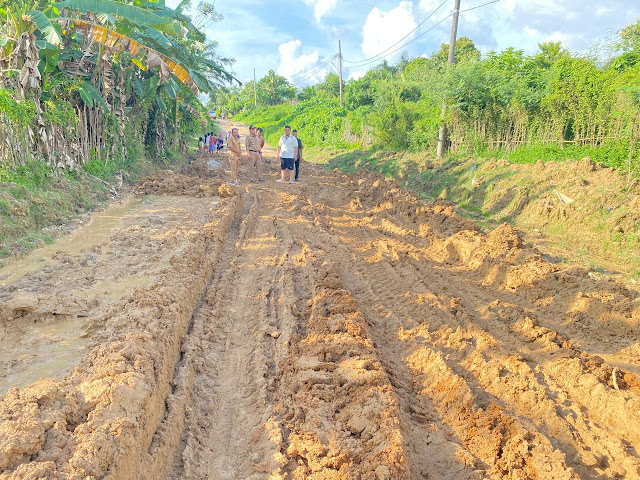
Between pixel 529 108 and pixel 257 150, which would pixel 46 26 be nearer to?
pixel 257 150

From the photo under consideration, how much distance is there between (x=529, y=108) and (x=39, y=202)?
12.9m

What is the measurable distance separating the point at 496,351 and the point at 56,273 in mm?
5785

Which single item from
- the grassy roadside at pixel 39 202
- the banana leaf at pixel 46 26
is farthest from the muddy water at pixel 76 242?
the banana leaf at pixel 46 26

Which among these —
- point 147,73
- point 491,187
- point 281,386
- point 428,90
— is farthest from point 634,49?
point 147,73

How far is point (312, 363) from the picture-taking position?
162 inches

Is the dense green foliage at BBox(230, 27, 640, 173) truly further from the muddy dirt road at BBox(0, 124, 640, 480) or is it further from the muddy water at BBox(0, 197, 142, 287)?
the muddy water at BBox(0, 197, 142, 287)

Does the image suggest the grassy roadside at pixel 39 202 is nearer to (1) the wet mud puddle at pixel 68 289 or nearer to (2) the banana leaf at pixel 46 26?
(1) the wet mud puddle at pixel 68 289

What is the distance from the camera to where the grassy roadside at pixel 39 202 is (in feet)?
23.0

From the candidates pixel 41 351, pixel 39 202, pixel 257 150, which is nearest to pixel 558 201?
pixel 257 150

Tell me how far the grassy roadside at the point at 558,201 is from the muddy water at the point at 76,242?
831 cm

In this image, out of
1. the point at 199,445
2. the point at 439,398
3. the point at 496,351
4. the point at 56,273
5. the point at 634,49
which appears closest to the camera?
the point at 199,445

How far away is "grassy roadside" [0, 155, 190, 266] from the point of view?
7008mm

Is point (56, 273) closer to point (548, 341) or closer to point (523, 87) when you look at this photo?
point (548, 341)

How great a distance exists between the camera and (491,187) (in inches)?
464
